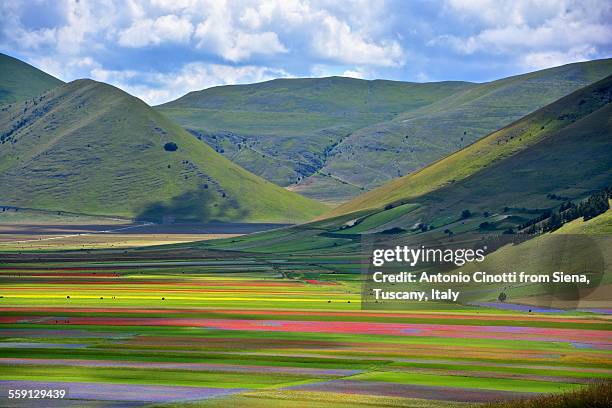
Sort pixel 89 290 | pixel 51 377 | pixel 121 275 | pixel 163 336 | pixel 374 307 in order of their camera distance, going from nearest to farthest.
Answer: pixel 51 377 < pixel 163 336 < pixel 374 307 < pixel 89 290 < pixel 121 275

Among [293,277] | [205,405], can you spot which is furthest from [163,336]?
[293,277]

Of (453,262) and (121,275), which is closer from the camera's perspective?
(453,262)

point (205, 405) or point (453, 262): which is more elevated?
point (453, 262)

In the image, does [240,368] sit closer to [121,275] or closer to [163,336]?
[163,336]

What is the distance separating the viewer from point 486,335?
76062 mm

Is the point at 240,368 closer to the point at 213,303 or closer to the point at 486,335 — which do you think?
the point at 486,335

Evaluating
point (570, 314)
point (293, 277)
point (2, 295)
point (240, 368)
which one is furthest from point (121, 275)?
point (240, 368)

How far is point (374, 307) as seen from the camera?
10525cm

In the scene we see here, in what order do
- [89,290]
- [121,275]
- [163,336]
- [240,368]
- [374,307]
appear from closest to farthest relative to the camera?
1. [240,368]
2. [163,336]
3. [374,307]
4. [89,290]
5. [121,275]

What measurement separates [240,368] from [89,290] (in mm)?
68211

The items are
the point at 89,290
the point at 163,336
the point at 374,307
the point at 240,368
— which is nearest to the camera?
the point at 240,368

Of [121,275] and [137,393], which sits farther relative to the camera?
[121,275]

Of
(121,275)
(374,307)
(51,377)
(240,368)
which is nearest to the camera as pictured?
(51,377)

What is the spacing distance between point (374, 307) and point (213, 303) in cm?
1591
